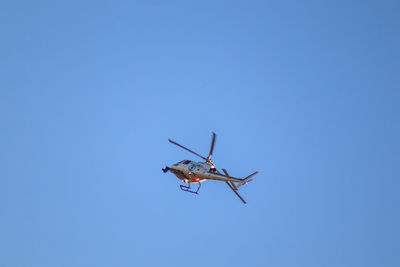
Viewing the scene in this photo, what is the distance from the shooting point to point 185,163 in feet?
94.5

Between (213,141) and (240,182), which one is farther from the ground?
(213,141)

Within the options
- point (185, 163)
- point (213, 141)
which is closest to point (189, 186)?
point (185, 163)

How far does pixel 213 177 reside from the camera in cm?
2764

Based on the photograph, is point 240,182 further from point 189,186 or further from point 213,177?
point 189,186

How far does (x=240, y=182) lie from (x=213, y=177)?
5.53ft

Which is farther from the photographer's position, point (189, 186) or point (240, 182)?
point (189, 186)

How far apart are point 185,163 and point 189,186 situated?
1.40 m

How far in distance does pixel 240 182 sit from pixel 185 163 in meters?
3.81

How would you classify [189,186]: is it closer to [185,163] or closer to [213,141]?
[185,163]

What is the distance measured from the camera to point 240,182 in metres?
26.9

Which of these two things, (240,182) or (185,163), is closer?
(240,182)

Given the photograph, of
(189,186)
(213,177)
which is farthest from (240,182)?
(189,186)

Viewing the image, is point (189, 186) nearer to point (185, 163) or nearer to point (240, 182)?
point (185, 163)

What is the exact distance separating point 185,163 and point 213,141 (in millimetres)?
2598
